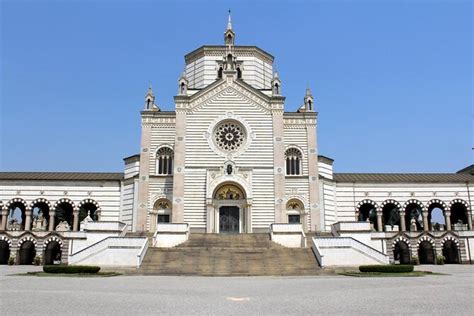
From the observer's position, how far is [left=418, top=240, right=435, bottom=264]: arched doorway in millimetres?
41969

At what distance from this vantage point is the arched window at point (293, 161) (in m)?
45.0

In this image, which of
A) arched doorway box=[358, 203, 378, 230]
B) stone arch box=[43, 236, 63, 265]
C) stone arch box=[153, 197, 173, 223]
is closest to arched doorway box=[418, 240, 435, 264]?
arched doorway box=[358, 203, 378, 230]

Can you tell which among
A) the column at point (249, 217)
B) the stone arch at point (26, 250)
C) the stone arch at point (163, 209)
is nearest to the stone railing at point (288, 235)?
the column at point (249, 217)

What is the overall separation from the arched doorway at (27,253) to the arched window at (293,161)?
25748mm

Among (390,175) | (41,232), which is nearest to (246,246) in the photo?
(41,232)

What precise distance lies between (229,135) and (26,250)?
22189 mm

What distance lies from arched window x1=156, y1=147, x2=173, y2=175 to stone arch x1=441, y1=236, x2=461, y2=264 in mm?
27024

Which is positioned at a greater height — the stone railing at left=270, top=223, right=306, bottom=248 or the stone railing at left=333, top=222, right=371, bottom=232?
the stone railing at left=333, top=222, right=371, bottom=232

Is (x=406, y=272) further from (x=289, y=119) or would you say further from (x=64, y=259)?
(x=64, y=259)

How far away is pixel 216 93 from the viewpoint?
44.6m

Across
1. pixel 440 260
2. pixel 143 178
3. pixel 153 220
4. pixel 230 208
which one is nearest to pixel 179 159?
pixel 143 178

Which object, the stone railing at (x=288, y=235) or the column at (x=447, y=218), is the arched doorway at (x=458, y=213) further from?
the stone railing at (x=288, y=235)

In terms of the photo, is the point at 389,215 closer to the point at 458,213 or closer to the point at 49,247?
the point at 458,213

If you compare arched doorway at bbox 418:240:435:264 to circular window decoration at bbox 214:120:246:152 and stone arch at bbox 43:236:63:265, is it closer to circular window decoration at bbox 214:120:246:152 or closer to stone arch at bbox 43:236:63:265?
circular window decoration at bbox 214:120:246:152
